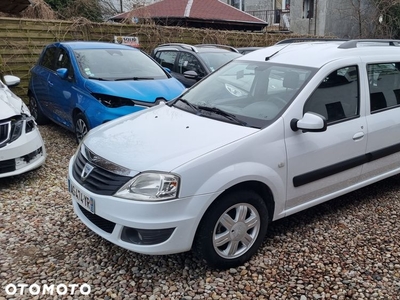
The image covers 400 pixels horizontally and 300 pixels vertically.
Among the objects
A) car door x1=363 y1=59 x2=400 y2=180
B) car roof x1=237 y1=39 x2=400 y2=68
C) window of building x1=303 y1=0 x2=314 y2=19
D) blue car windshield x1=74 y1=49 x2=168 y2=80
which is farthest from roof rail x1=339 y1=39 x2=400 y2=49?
window of building x1=303 y1=0 x2=314 y2=19

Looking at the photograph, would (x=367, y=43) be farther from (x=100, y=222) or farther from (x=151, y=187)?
(x=100, y=222)

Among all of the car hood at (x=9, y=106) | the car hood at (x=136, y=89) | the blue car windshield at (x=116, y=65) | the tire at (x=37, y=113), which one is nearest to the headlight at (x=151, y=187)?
the car hood at (x=9, y=106)

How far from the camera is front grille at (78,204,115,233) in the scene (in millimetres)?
2936

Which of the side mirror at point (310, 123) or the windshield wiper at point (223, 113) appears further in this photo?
the windshield wiper at point (223, 113)

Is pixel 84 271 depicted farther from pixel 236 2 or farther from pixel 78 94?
pixel 236 2

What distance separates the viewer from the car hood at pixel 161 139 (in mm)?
2846

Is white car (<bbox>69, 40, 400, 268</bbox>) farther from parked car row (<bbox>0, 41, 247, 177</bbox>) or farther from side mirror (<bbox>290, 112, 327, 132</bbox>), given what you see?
parked car row (<bbox>0, 41, 247, 177</bbox>)

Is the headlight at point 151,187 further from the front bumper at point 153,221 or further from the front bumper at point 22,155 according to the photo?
the front bumper at point 22,155

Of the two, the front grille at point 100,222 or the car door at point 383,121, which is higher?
the car door at point 383,121

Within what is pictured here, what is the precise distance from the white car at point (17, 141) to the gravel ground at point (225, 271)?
1.64ft

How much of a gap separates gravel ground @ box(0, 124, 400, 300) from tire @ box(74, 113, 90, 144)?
1837 millimetres

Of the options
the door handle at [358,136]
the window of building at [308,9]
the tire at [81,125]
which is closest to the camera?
the door handle at [358,136]

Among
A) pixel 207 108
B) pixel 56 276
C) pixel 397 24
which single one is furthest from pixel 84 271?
pixel 397 24

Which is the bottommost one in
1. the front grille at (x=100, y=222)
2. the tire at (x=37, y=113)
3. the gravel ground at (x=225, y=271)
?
the gravel ground at (x=225, y=271)
